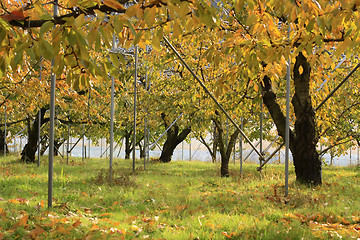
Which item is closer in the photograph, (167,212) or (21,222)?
(21,222)

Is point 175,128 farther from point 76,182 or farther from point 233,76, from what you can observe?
point 233,76

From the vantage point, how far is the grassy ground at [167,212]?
3807 millimetres

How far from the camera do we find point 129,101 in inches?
607

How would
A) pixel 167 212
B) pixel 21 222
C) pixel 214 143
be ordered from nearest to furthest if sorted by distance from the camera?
pixel 21 222, pixel 167 212, pixel 214 143

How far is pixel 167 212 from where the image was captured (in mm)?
5281

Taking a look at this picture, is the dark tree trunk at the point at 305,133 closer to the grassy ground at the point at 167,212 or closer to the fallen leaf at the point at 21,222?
the grassy ground at the point at 167,212

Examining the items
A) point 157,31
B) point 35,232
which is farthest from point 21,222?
point 157,31

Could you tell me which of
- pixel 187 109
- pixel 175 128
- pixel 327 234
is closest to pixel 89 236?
pixel 327 234

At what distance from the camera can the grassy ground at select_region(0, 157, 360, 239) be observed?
12.5 ft

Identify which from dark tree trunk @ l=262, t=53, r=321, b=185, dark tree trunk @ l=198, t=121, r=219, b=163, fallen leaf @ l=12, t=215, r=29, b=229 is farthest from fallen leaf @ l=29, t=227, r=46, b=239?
dark tree trunk @ l=198, t=121, r=219, b=163

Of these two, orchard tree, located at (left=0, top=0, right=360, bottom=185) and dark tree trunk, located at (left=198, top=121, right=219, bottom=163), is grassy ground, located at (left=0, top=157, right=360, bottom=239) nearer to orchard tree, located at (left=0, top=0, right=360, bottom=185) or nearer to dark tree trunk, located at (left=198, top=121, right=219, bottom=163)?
orchard tree, located at (left=0, top=0, right=360, bottom=185)

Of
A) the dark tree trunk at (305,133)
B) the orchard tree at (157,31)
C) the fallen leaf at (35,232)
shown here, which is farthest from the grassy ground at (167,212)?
the orchard tree at (157,31)

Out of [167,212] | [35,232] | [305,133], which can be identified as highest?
[305,133]

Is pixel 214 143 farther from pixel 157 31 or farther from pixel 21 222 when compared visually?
pixel 157 31
